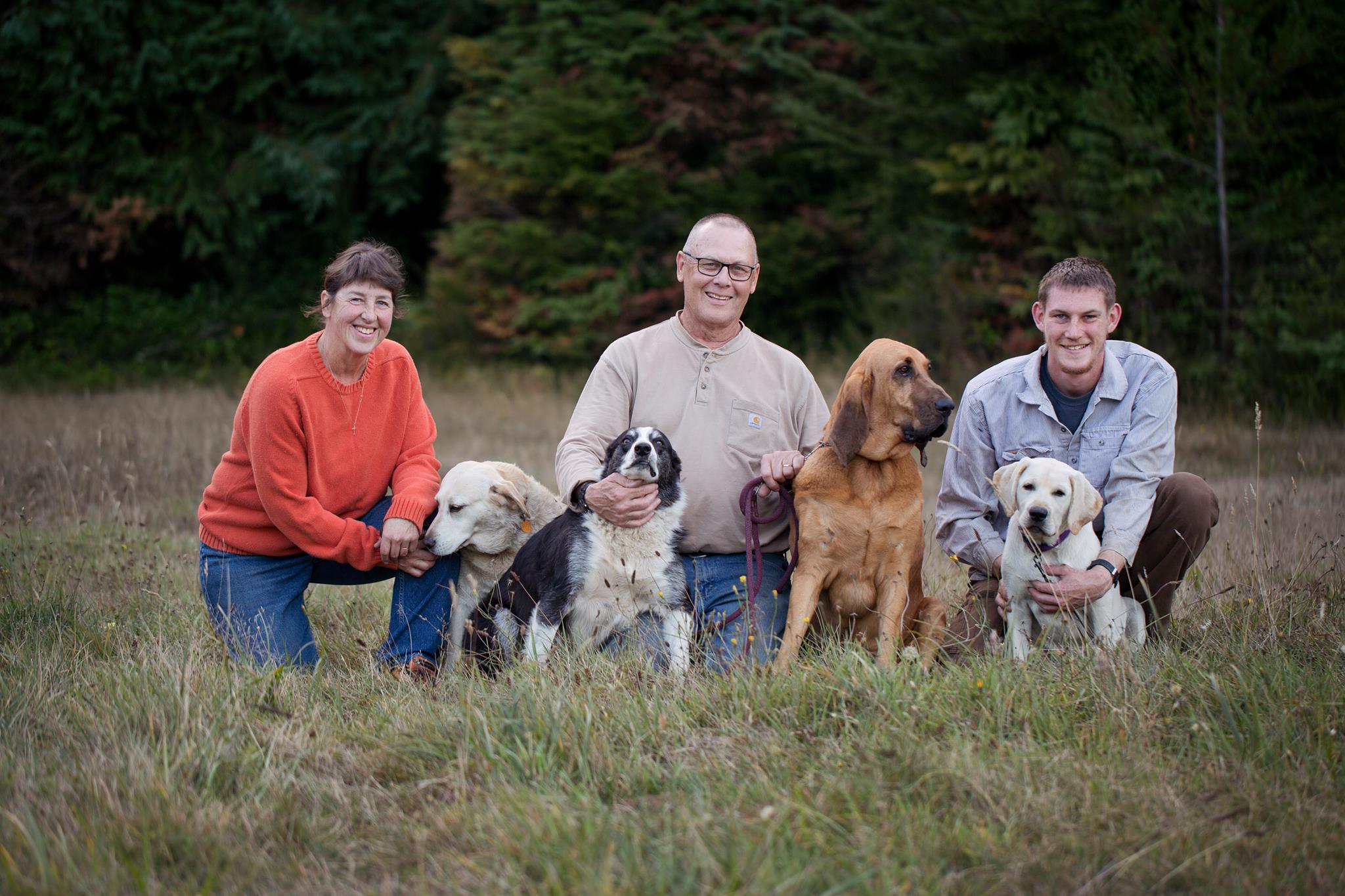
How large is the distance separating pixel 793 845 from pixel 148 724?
1.95 m

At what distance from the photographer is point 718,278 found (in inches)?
168

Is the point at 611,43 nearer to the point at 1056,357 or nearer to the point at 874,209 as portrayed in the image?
the point at 874,209

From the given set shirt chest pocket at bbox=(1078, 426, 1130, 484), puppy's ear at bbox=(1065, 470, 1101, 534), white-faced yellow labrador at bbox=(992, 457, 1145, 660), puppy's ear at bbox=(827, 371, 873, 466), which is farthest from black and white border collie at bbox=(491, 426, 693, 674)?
shirt chest pocket at bbox=(1078, 426, 1130, 484)

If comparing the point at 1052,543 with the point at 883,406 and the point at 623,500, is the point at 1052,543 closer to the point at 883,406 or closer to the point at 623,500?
the point at 883,406

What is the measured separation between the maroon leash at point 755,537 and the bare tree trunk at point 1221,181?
7.63 meters

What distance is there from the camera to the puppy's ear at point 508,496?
447 centimetres

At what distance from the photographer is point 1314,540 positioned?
5.19 m

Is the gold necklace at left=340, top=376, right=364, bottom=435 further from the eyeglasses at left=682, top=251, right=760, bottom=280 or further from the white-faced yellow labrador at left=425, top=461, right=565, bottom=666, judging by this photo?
the eyeglasses at left=682, top=251, right=760, bottom=280

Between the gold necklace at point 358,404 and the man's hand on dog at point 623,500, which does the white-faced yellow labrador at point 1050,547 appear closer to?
the man's hand on dog at point 623,500

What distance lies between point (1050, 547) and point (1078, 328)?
84cm

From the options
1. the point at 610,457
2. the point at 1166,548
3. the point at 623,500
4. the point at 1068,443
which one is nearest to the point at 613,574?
the point at 623,500

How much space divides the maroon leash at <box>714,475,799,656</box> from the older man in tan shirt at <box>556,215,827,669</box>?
7 centimetres

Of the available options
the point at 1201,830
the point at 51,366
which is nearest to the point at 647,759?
the point at 1201,830

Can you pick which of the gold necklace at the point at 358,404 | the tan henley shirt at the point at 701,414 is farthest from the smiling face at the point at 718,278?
the gold necklace at the point at 358,404
